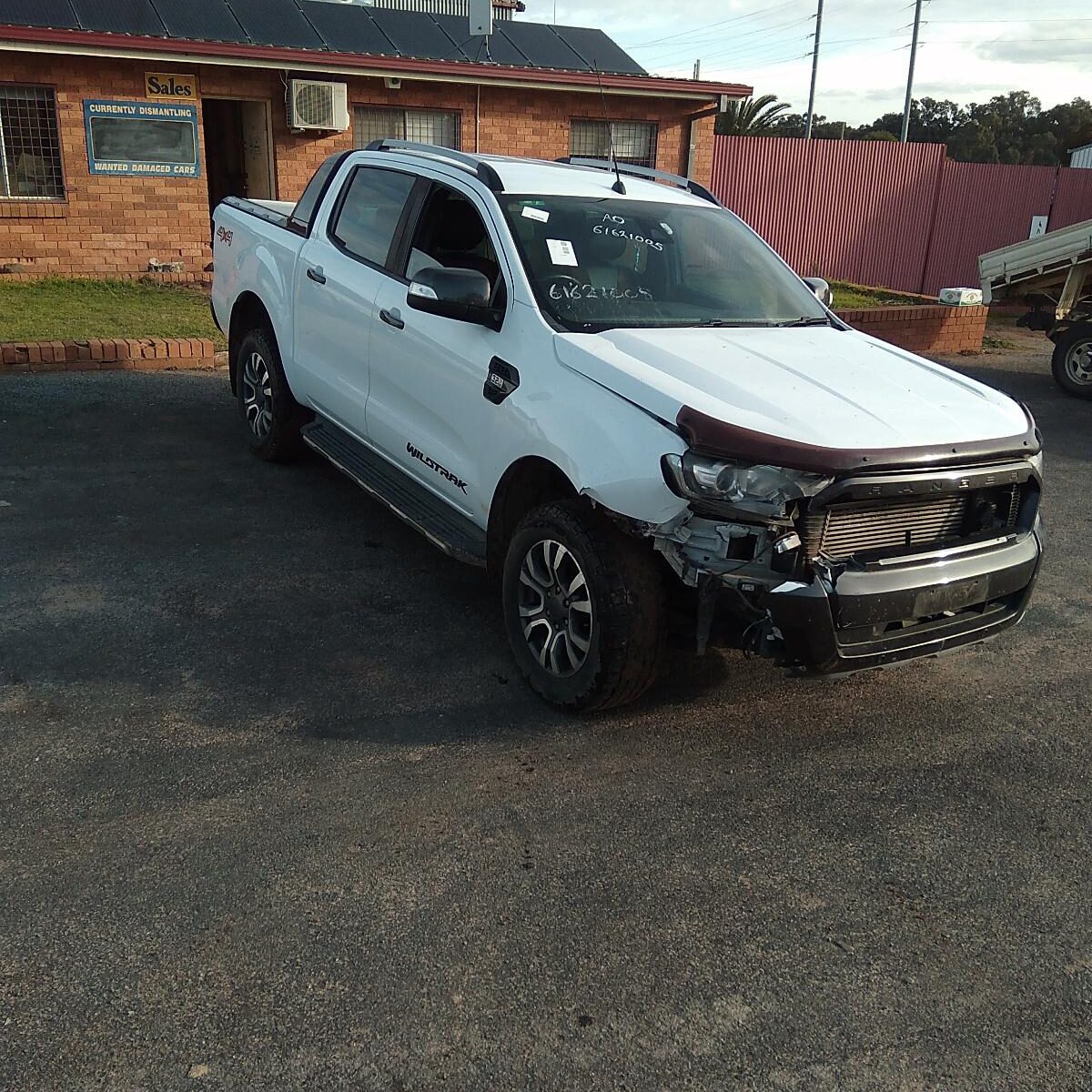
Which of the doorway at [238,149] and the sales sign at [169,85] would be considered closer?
the sales sign at [169,85]

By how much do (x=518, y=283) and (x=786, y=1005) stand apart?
2.87 m

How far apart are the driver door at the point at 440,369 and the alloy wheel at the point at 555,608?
1.53 ft

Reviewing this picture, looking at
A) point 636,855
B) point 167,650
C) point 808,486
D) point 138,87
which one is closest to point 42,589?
point 167,650

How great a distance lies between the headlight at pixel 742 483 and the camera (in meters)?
3.35

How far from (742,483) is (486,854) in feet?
4.56

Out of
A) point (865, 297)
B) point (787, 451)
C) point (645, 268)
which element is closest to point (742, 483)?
point (787, 451)

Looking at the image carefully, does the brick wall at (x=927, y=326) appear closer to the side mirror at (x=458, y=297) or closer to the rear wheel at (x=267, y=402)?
the rear wheel at (x=267, y=402)

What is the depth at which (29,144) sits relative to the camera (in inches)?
531

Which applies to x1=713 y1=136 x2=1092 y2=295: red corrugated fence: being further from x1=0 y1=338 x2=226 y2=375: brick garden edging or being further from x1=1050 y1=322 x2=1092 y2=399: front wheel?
x1=0 y1=338 x2=226 y2=375: brick garden edging

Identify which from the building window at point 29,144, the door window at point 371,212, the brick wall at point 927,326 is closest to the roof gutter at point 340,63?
the building window at point 29,144

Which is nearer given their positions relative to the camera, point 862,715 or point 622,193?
point 862,715

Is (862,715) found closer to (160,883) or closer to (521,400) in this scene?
(521,400)

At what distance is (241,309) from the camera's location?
689 cm

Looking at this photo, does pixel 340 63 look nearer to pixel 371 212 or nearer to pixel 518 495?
pixel 371 212
